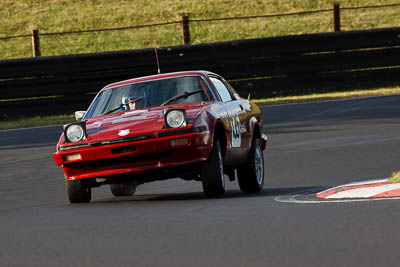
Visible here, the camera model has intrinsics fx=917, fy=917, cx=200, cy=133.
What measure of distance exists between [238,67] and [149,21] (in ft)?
43.0

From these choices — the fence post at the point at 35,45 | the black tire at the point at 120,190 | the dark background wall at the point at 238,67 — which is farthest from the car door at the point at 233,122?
the fence post at the point at 35,45

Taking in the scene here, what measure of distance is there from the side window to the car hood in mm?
831

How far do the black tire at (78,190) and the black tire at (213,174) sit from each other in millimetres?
1215

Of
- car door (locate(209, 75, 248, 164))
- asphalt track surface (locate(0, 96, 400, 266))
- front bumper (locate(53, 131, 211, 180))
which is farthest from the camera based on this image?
car door (locate(209, 75, 248, 164))

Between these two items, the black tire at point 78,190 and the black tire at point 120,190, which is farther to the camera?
the black tire at point 120,190

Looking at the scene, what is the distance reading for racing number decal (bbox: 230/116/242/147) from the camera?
9.57 meters

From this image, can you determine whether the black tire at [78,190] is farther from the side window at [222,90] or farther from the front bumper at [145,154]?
the side window at [222,90]

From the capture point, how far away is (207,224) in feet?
21.8

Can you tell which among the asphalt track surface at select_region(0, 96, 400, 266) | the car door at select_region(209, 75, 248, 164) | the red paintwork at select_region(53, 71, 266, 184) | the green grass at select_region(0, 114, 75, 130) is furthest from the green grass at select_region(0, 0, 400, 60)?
the red paintwork at select_region(53, 71, 266, 184)

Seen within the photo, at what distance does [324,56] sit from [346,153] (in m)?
11.8

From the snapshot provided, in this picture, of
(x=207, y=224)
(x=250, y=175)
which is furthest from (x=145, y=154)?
(x=207, y=224)

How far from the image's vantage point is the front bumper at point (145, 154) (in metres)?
8.62

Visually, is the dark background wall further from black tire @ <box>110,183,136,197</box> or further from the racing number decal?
the racing number decal

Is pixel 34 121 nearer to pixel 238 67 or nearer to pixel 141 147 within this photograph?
pixel 238 67
